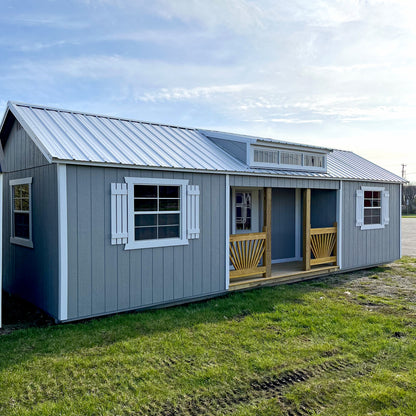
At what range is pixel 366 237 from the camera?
35.3 feet

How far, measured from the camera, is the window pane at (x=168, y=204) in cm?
683

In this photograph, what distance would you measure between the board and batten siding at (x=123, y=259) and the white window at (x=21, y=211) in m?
1.49

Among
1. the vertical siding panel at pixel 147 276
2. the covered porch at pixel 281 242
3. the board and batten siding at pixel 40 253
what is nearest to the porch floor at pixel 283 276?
the covered porch at pixel 281 242

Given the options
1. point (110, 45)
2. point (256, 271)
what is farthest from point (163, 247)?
point (110, 45)

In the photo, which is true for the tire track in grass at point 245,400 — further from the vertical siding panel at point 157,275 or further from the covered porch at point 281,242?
the covered porch at point 281,242

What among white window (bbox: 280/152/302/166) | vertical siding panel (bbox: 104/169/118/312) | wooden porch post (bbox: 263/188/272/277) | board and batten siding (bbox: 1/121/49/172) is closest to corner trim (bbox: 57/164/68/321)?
vertical siding panel (bbox: 104/169/118/312)

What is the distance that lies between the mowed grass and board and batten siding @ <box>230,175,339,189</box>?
2459 millimetres

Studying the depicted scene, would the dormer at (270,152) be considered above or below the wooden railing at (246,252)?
above

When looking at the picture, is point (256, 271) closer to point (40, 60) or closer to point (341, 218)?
point (341, 218)

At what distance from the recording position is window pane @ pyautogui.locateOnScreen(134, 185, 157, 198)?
6.53 m

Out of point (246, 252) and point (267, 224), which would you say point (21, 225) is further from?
point (267, 224)

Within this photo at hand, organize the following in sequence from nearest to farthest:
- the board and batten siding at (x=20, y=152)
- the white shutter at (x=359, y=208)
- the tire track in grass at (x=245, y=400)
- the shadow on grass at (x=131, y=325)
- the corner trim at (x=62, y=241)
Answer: the tire track in grass at (x=245, y=400), the shadow on grass at (x=131, y=325), the corner trim at (x=62, y=241), the board and batten siding at (x=20, y=152), the white shutter at (x=359, y=208)

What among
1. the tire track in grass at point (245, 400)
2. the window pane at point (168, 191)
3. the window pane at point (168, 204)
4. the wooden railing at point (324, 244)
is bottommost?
the tire track in grass at point (245, 400)

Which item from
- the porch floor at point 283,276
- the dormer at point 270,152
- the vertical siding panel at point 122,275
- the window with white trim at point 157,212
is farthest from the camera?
the dormer at point 270,152
